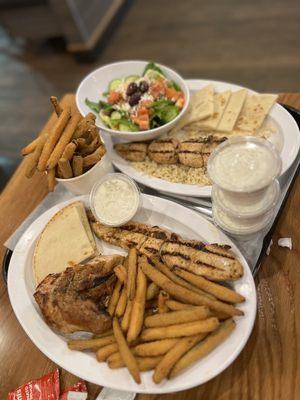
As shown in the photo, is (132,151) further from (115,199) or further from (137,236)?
(137,236)

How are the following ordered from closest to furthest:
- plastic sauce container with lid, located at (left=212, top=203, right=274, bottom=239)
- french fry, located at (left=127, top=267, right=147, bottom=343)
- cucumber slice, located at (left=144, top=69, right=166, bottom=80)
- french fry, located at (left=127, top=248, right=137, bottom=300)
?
french fry, located at (left=127, top=267, right=147, bottom=343) → french fry, located at (left=127, top=248, right=137, bottom=300) → plastic sauce container with lid, located at (left=212, top=203, right=274, bottom=239) → cucumber slice, located at (left=144, top=69, right=166, bottom=80)

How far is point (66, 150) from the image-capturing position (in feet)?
6.31

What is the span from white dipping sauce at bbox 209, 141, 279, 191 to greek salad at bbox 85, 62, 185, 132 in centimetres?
73

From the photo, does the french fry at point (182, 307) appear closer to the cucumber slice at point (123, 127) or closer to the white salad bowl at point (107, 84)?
the white salad bowl at point (107, 84)

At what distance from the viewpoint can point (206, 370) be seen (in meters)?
1.47

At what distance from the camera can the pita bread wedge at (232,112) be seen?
7.60 feet

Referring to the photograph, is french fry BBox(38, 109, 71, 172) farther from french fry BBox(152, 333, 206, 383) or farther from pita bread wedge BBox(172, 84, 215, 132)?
french fry BBox(152, 333, 206, 383)

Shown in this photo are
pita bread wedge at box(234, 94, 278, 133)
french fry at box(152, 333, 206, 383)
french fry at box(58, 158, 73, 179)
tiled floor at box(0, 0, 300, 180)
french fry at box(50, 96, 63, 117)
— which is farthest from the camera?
tiled floor at box(0, 0, 300, 180)

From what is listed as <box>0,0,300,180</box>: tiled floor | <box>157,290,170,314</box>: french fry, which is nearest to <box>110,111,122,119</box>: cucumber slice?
<box>157,290,170,314</box>: french fry

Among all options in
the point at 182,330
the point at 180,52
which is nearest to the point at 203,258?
the point at 182,330

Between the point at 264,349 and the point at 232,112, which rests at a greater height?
the point at 232,112

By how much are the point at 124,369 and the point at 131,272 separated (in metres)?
0.40

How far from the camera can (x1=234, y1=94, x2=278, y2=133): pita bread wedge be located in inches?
89.9

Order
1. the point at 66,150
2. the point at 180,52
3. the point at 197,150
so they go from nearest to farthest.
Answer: the point at 66,150, the point at 197,150, the point at 180,52
